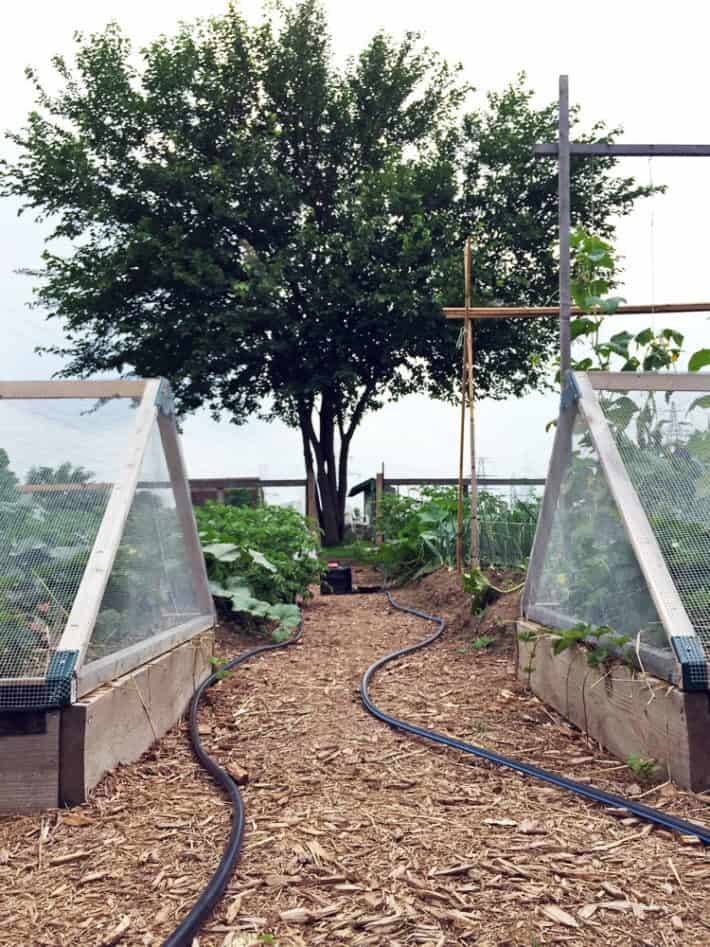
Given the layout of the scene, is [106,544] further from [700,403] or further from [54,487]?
[700,403]

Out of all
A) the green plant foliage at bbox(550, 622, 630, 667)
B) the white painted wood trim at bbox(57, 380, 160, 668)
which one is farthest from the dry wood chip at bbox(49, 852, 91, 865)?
the green plant foliage at bbox(550, 622, 630, 667)

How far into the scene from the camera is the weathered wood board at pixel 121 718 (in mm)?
2297

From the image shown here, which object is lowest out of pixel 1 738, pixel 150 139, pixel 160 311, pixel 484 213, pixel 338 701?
pixel 338 701

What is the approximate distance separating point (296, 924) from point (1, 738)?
1007 millimetres

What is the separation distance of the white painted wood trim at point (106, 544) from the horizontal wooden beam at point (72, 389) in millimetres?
74

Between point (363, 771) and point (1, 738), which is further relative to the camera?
point (363, 771)

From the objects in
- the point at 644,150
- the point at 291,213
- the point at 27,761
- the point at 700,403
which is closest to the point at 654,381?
the point at 700,403

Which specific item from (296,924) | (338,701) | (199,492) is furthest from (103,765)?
(199,492)

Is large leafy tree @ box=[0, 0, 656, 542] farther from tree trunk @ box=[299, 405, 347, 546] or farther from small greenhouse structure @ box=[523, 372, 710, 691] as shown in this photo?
small greenhouse structure @ box=[523, 372, 710, 691]

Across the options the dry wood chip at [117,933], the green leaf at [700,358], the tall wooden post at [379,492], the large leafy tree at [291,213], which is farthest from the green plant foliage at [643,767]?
the large leafy tree at [291,213]

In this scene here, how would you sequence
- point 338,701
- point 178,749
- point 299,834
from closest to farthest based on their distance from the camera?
point 299,834 → point 178,749 → point 338,701

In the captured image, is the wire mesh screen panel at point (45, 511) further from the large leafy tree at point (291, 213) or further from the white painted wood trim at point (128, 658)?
the large leafy tree at point (291, 213)

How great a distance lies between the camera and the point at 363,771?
2.72 metres

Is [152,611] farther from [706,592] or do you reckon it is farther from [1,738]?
[706,592]
